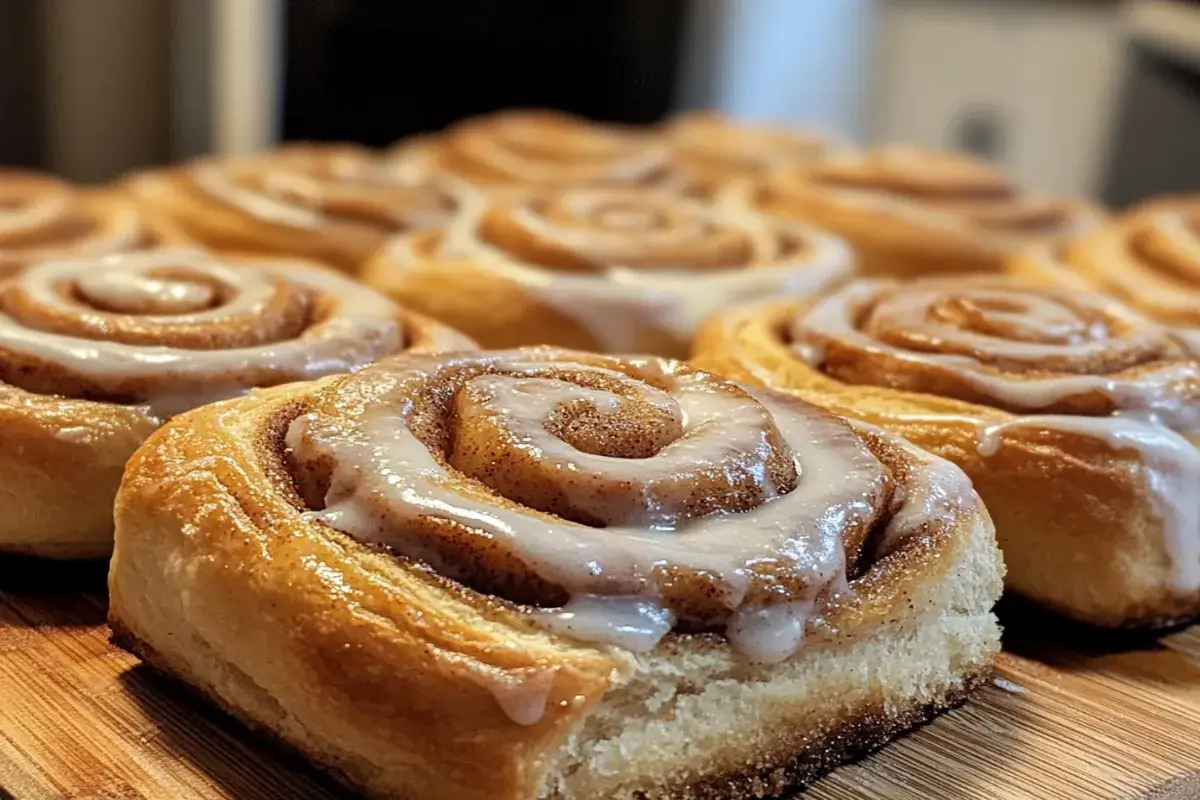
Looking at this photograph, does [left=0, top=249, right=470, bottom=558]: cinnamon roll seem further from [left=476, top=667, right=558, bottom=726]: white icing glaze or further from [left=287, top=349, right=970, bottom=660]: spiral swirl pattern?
[left=476, top=667, right=558, bottom=726]: white icing glaze

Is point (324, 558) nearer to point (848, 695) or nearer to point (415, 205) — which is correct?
point (848, 695)

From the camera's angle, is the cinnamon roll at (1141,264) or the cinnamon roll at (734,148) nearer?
the cinnamon roll at (1141,264)

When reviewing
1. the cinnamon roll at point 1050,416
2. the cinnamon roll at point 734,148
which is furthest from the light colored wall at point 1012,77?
the cinnamon roll at point 1050,416

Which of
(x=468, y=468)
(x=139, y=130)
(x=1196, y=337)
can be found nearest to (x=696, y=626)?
(x=468, y=468)

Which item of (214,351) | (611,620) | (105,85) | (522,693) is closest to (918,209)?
(214,351)

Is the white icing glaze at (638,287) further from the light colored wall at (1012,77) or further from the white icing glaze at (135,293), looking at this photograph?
the light colored wall at (1012,77)

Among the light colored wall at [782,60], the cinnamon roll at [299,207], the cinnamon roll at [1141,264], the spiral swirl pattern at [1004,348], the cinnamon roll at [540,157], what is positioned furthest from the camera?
the light colored wall at [782,60]

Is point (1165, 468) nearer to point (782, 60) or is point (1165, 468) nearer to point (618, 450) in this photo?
point (618, 450)
